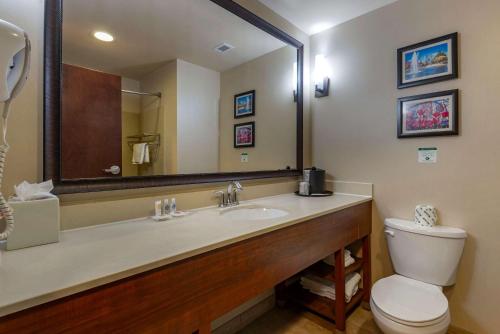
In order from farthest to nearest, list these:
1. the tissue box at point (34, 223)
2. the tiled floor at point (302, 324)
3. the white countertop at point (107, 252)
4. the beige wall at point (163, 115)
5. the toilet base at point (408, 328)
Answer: the tiled floor at point (302, 324)
the beige wall at point (163, 115)
the toilet base at point (408, 328)
the tissue box at point (34, 223)
the white countertop at point (107, 252)

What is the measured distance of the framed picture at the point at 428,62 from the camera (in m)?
1.56

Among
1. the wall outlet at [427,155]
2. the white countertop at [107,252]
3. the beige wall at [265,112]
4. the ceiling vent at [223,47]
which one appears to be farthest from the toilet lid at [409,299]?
the ceiling vent at [223,47]

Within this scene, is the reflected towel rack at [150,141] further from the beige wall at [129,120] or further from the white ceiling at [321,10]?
the white ceiling at [321,10]

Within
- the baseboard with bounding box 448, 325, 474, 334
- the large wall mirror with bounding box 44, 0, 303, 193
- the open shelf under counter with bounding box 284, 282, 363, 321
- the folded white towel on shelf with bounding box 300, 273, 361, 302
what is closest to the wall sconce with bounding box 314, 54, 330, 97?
the large wall mirror with bounding box 44, 0, 303, 193

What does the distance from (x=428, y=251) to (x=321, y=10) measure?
72.0 inches

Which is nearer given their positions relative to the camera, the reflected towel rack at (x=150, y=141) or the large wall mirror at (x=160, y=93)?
the large wall mirror at (x=160, y=93)

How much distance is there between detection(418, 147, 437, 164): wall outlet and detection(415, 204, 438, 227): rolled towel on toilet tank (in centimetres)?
30

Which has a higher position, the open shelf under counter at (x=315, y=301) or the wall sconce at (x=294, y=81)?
the wall sconce at (x=294, y=81)

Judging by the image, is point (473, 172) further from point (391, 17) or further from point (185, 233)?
point (185, 233)

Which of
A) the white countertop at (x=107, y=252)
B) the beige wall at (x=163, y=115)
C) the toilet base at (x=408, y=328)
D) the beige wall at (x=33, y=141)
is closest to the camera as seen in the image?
the white countertop at (x=107, y=252)

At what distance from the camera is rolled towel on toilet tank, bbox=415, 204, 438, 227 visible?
159 centimetres

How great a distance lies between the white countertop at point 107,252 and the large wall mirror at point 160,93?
0.25 m

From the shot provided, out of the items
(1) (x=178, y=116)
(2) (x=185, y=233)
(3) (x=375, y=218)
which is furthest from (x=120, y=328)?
(3) (x=375, y=218)

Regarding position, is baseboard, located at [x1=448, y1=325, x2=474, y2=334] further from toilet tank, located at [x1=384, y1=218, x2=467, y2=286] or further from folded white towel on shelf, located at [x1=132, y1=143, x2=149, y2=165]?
folded white towel on shelf, located at [x1=132, y1=143, x2=149, y2=165]
